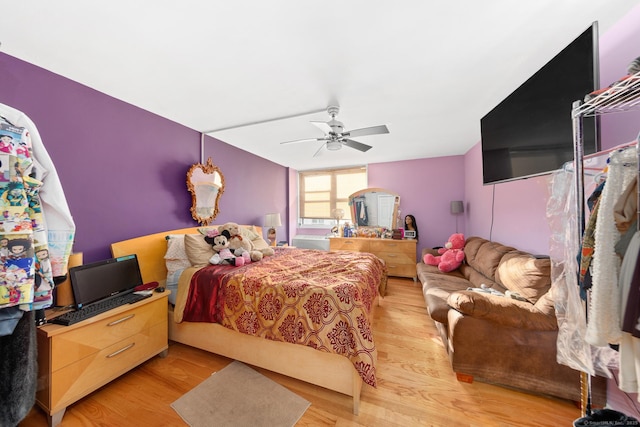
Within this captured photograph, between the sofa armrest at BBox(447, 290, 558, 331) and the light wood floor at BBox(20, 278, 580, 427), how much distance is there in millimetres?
505

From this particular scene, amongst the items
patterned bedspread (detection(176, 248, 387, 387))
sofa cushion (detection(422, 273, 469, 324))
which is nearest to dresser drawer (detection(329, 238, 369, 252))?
sofa cushion (detection(422, 273, 469, 324))

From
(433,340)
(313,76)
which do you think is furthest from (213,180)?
(433,340)

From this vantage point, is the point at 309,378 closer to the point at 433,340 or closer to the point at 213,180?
the point at 433,340

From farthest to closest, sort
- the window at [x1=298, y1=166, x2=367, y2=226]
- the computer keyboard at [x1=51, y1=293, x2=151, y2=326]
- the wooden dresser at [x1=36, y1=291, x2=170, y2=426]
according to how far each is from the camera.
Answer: the window at [x1=298, y1=166, x2=367, y2=226] → the computer keyboard at [x1=51, y1=293, x2=151, y2=326] → the wooden dresser at [x1=36, y1=291, x2=170, y2=426]

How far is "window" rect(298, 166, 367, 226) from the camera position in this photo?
16.9 ft

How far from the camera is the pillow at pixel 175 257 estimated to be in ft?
7.50

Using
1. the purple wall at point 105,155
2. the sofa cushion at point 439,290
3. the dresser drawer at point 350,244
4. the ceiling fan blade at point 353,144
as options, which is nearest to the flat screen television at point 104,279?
the purple wall at point 105,155

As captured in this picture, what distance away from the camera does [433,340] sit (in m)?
2.16

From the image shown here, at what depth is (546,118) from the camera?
1.47m

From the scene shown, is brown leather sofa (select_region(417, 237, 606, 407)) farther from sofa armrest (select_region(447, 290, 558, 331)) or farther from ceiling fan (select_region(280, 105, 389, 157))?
ceiling fan (select_region(280, 105, 389, 157))

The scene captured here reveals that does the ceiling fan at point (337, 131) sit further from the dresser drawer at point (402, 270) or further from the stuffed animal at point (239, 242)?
the dresser drawer at point (402, 270)

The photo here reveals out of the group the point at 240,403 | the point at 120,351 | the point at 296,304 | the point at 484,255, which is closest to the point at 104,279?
the point at 120,351

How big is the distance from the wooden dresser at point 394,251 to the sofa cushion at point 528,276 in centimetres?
198

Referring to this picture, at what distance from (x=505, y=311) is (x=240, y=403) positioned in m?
1.93
